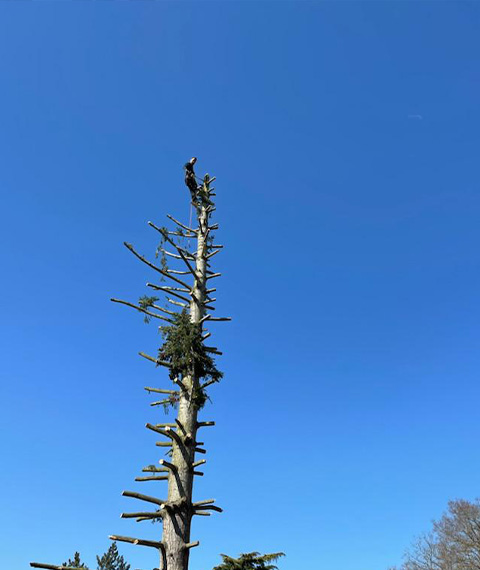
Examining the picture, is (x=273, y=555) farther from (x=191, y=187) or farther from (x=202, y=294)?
(x=191, y=187)

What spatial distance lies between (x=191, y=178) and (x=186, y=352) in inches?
199

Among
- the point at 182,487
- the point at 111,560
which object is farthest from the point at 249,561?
the point at 111,560

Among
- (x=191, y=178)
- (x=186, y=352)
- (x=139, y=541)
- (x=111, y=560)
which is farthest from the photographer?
(x=111, y=560)

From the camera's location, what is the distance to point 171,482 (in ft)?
19.8

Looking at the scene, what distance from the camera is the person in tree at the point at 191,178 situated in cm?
1004

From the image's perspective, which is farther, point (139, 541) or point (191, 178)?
point (191, 178)

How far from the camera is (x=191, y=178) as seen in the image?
10.3m

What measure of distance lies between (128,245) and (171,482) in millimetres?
4345

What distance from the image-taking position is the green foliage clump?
721 centimetres

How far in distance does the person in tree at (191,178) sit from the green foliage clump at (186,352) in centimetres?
427

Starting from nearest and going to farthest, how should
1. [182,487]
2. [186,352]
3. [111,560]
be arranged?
[182,487], [186,352], [111,560]

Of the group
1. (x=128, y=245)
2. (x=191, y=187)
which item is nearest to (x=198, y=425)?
(x=128, y=245)

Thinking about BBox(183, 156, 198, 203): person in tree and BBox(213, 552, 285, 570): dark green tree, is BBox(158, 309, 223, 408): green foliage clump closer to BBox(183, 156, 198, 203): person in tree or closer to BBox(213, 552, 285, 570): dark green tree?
BBox(183, 156, 198, 203): person in tree

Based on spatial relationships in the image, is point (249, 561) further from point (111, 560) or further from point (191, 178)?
point (111, 560)
